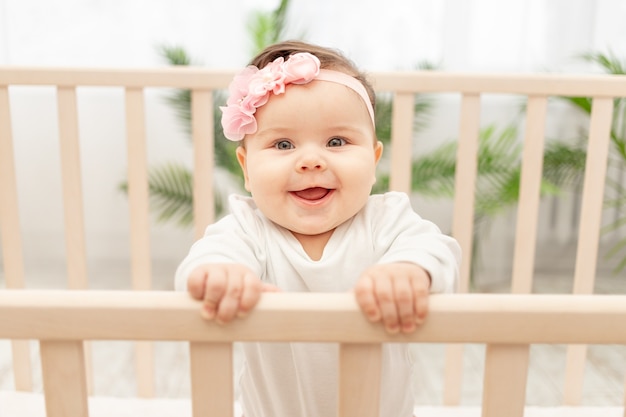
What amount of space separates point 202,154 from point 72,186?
0.25 meters

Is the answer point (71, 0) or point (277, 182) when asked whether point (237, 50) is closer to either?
point (71, 0)

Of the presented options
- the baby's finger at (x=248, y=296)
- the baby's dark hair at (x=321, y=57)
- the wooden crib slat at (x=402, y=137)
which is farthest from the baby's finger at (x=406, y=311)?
the wooden crib slat at (x=402, y=137)

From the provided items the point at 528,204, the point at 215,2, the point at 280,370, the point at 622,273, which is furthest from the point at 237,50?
the point at 280,370

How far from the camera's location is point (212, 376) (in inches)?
23.5

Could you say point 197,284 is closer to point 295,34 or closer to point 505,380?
point 505,380

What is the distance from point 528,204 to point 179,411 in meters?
0.71

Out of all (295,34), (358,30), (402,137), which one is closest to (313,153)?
(402,137)

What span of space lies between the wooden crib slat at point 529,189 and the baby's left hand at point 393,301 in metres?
0.75

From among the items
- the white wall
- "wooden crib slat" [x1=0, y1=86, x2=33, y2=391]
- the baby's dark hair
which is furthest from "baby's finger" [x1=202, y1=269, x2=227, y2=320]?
the white wall

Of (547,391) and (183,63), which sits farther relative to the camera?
(183,63)

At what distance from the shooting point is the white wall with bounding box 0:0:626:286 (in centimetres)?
248

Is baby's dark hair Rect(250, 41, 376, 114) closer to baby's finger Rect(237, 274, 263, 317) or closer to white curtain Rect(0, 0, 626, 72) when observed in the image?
baby's finger Rect(237, 274, 263, 317)

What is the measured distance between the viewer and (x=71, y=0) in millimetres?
2539

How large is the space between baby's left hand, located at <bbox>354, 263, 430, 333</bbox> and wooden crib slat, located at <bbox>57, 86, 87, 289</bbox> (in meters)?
0.84
